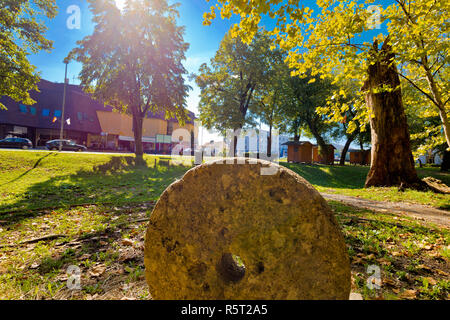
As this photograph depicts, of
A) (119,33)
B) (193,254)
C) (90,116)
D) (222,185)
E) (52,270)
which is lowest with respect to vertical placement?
(52,270)

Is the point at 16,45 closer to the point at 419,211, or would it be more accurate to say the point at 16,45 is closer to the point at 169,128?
the point at 419,211

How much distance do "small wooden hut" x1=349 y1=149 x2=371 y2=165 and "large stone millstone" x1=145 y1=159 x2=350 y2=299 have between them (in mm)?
42663

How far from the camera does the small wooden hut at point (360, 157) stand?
122 feet

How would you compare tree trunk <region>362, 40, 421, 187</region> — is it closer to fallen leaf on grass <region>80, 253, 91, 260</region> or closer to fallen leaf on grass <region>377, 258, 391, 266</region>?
fallen leaf on grass <region>377, 258, 391, 266</region>

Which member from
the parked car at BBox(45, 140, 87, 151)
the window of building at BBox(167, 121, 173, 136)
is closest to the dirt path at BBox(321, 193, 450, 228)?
the parked car at BBox(45, 140, 87, 151)

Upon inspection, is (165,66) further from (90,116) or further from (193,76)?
(90,116)

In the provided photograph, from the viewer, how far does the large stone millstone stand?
1.72 metres

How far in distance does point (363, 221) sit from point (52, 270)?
6.40m

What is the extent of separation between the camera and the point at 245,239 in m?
1.92

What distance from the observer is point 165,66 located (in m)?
19.3

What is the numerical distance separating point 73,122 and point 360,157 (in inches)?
2084

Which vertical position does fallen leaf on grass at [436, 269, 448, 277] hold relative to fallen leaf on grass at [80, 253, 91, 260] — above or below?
above

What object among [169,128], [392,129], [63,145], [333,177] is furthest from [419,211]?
[169,128]
